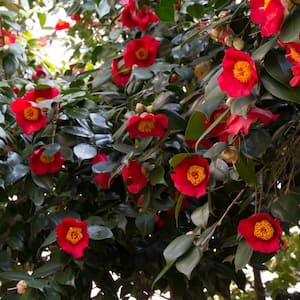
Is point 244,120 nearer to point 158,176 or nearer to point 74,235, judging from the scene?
point 158,176

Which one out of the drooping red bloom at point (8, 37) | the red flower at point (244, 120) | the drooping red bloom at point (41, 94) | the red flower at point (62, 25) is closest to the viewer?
the red flower at point (244, 120)

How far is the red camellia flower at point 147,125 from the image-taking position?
0.97 meters

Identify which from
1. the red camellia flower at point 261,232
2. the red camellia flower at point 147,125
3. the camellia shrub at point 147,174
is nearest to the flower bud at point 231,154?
the camellia shrub at point 147,174

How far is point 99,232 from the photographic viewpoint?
3.25 ft

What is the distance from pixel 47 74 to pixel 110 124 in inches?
22.2

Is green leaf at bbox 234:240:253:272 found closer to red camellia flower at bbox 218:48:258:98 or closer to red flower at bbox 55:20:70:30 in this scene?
red camellia flower at bbox 218:48:258:98

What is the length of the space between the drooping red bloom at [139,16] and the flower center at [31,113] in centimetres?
32

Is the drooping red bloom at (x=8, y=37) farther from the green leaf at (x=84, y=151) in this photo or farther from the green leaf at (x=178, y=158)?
the green leaf at (x=178, y=158)

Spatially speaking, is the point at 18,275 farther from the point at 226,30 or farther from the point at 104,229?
the point at 226,30

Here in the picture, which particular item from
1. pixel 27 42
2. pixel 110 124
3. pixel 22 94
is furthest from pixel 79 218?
pixel 27 42

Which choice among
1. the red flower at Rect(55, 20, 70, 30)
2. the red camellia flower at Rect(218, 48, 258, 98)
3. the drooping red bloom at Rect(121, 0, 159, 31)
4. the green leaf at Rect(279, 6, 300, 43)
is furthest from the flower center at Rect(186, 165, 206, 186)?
the red flower at Rect(55, 20, 70, 30)

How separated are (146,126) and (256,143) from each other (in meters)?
0.25

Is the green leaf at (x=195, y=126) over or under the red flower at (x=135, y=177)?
over

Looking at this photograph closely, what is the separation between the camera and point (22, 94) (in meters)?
1.23
